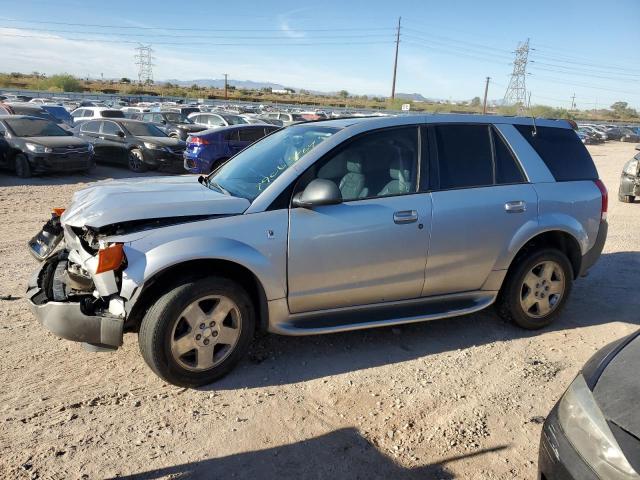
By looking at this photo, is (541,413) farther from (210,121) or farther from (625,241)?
(210,121)

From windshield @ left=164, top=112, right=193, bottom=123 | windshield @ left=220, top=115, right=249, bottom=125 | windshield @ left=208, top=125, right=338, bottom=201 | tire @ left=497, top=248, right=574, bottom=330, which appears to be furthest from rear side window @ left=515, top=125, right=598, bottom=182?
windshield @ left=164, top=112, right=193, bottom=123

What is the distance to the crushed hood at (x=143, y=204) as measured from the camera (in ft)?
11.0

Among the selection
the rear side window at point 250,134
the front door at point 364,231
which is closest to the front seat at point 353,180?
the front door at point 364,231

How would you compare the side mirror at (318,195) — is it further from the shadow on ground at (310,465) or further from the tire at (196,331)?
the shadow on ground at (310,465)

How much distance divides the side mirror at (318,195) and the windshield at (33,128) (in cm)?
1240

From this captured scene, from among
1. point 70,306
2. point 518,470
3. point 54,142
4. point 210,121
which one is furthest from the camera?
point 210,121

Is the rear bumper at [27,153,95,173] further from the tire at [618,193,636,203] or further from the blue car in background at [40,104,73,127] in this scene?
the tire at [618,193,636,203]

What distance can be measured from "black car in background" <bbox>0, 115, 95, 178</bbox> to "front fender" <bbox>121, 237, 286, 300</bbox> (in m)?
11.1

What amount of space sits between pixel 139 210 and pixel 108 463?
152 cm

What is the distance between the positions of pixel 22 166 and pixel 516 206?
12401 mm

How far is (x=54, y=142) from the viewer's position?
1293 cm

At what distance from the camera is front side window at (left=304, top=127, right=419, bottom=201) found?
3.82 metres

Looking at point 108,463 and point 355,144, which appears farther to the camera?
point 355,144

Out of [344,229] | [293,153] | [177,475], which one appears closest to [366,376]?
[344,229]
